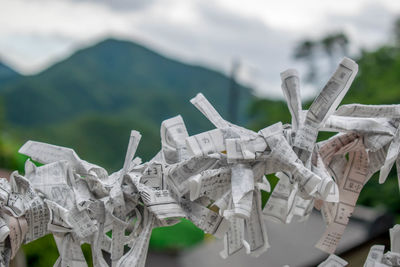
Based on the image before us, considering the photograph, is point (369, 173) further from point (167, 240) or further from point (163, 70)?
point (163, 70)

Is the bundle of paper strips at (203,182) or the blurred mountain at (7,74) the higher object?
the blurred mountain at (7,74)

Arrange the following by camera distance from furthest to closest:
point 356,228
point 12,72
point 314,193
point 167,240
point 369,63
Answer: point 12,72, point 369,63, point 356,228, point 167,240, point 314,193

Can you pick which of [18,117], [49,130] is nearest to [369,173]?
[49,130]

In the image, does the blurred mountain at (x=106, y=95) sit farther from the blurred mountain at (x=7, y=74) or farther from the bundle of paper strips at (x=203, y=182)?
the bundle of paper strips at (x=203, y=182)

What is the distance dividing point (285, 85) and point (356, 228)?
2398 millimetres

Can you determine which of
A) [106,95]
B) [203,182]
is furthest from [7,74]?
[203,182]

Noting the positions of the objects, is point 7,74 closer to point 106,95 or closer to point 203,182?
point 106,95

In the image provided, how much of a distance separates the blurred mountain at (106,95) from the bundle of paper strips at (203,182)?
11.9 meters

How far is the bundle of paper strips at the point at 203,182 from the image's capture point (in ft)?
0.96

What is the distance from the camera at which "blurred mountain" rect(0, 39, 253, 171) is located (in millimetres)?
12992

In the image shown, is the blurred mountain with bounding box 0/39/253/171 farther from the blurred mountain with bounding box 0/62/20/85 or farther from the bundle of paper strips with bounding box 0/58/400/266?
the bundle of paper strips with bounding box 0/58/400/266

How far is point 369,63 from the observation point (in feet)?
23.9

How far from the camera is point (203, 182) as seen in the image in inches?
11.5

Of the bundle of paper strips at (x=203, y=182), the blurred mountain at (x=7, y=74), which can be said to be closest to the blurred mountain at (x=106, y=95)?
the blurred mountain at (x=7, y=74)
